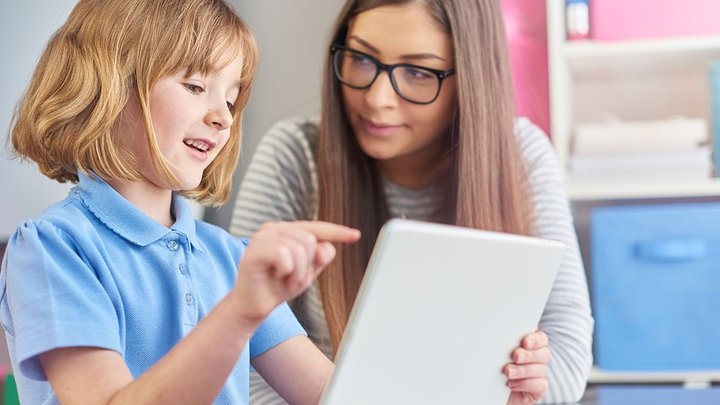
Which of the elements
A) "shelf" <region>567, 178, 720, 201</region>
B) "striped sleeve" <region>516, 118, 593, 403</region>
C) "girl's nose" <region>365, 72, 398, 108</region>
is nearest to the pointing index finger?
"girl's nose" <region>365, 72, 398, 108</region>

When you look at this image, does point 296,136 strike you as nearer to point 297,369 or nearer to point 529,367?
point 297,369

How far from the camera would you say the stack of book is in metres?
1.91

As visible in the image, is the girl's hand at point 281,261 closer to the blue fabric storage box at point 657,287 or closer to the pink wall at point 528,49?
the blue fabric storage box at point 657,287

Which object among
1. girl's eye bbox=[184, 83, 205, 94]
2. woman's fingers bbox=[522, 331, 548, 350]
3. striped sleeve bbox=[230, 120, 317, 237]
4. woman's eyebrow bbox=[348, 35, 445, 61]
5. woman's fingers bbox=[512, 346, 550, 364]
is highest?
woman's eyebrow bbox=[348, 35, 445, 61]

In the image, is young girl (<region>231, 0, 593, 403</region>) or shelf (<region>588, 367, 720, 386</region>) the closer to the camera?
young girl (<region>231, 0, 593, 403</region>)

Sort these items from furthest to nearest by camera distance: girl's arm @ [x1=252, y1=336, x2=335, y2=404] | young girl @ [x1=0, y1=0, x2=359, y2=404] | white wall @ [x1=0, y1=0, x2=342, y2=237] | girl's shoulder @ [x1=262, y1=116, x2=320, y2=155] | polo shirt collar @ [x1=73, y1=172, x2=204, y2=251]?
white wall @ [x1=0, y1=0, x2=342, y2=237], girl's shoulder @ [x1=262, y1=116, x2=320, y2=155], girl's arm @ [x1=252, y1=336, x2=335, y2=404], polo shirt collar @ [x1=73, y1=172, x2=204, y2=251], young girl @ [x1=0, y1=0, x2=359, y2=404]

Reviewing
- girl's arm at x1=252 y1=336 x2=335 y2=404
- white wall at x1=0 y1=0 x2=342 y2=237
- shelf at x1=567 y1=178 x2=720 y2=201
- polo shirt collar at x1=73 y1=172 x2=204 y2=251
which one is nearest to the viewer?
polo shirt collar at x1=73 y1=172 x2=204 y2=251

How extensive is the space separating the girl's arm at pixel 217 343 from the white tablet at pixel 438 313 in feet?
0.16

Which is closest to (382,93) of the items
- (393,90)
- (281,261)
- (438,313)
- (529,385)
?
(393,90)

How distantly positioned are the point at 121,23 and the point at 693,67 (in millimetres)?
1589

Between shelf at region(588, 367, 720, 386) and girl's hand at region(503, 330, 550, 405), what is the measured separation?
3.48 ft

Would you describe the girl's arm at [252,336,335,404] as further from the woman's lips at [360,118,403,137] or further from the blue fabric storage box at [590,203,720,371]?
the blue fabric storage box at [590,203,720,371]

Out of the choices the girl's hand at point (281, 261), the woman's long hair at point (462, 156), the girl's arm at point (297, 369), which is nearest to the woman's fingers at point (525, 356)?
the girl's arm at point (297, 369)

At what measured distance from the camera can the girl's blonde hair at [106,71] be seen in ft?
2.70
